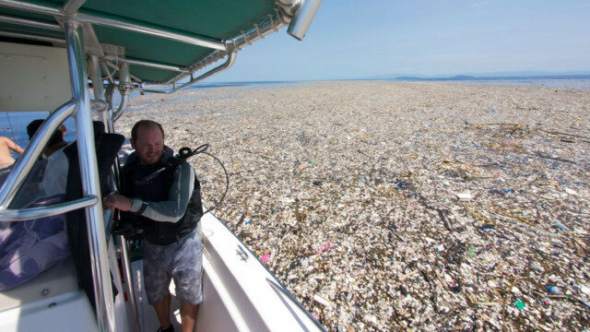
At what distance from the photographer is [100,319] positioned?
1.00m

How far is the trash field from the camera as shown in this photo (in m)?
2.35

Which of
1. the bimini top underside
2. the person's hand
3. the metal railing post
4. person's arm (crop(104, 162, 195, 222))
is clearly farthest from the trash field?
the bimini top underside

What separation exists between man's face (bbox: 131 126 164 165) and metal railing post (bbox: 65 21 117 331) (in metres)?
0.88

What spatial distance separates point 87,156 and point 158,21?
75cm

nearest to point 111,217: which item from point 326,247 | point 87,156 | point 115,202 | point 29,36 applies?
point 115,202

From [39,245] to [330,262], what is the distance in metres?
2.51

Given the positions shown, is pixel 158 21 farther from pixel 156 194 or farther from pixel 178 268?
pixel 178 268

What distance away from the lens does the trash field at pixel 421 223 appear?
2.35 metres

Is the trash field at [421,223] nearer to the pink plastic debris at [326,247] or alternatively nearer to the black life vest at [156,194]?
the pink plastic debris at [326,247]

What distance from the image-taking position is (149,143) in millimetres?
1797

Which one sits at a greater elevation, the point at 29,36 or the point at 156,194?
the point at 29,36

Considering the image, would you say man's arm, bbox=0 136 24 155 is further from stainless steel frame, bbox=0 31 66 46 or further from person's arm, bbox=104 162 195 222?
person's arm, bbox=104 162 195 222

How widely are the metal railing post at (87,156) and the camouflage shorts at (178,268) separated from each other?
943 mm

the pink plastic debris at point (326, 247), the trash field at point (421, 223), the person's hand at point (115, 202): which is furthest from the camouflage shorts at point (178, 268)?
the pink plastic debris at point (326, 247)
